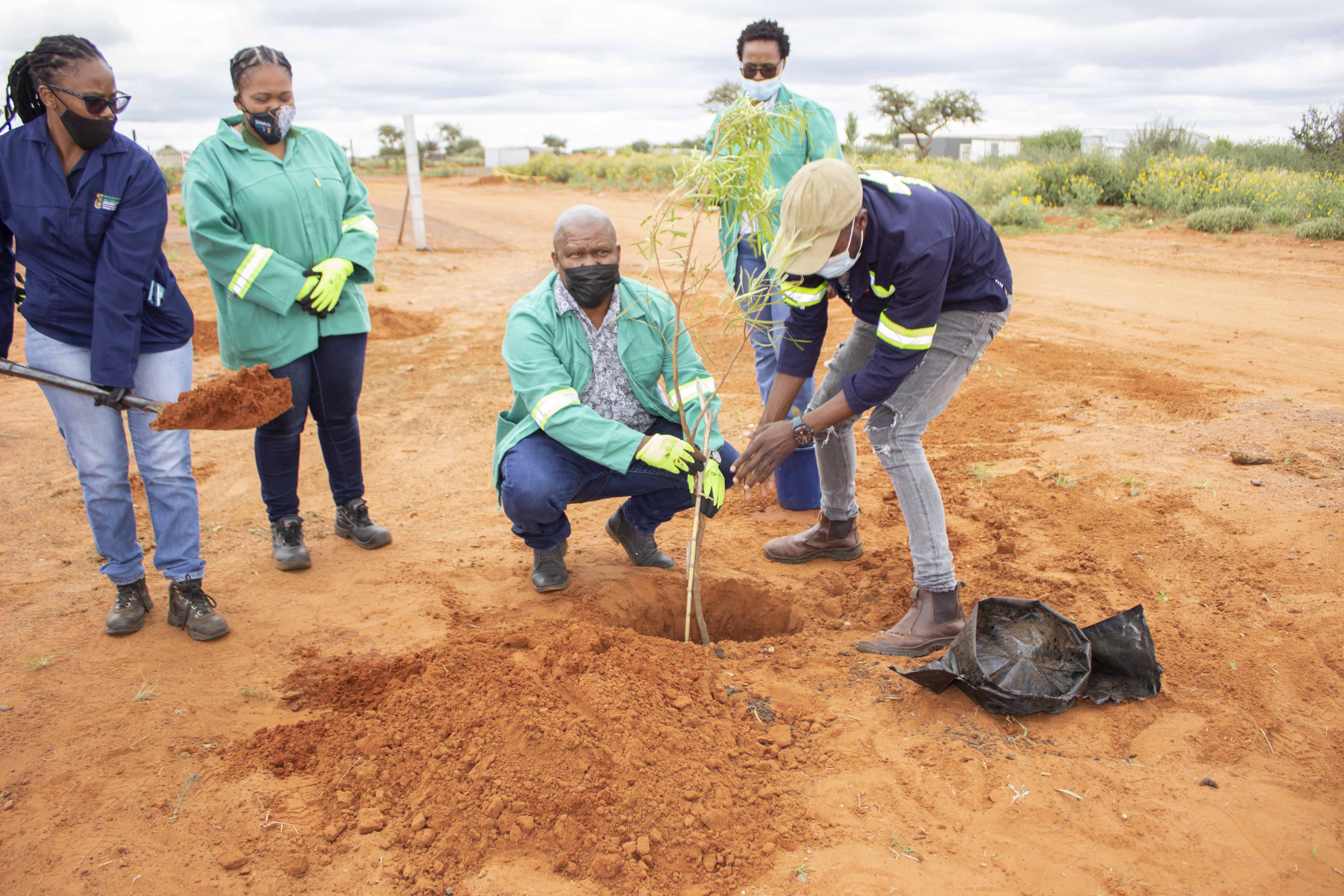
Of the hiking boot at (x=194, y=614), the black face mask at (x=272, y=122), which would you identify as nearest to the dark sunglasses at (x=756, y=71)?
the black face mask at (x=272, y=122)

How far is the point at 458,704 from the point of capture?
2.68 metres

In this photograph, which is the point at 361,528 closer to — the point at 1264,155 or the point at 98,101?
the point at 98,101

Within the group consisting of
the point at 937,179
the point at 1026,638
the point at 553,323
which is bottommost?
the point at 1026,638

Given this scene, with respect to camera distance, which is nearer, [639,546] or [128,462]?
[128,462]

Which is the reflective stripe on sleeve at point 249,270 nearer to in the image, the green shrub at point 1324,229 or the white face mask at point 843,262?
the white face mask at point 843,262

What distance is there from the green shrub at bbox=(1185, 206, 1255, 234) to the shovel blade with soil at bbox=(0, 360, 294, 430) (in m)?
12.0

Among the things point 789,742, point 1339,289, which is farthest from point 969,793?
point 1339,289

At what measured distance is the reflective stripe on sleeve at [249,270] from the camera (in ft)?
10.7

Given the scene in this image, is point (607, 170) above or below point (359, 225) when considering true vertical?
above

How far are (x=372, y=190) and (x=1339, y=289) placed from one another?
2471cm

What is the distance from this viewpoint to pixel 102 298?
2.81 m

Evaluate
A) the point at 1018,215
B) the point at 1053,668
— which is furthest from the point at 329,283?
the point at 1018,215

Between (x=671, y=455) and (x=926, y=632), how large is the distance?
111 cm

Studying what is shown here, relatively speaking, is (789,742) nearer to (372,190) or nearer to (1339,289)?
(1339,289)
